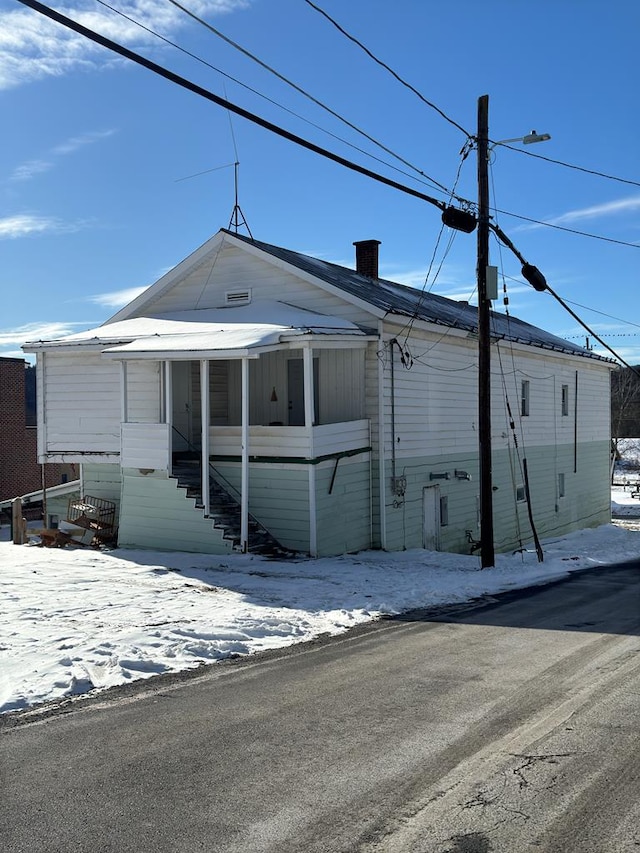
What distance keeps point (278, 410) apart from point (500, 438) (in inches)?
321

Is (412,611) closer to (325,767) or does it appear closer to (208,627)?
(208,627)

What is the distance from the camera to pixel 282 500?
16.3m

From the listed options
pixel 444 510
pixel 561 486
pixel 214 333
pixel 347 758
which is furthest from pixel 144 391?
pixel 561 486

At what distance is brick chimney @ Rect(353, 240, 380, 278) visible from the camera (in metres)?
24.7

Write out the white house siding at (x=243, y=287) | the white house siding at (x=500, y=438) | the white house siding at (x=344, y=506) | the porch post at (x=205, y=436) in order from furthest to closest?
the white house siding at (x=500, y=438), the white house siding at (x=243, y=287), the white house siding at (x=344, y=506), the porch post at (x=205, y=436)

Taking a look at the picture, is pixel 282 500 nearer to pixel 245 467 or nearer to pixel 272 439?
pixel 272 439

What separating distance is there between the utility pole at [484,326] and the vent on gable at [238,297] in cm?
640

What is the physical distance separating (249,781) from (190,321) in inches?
576

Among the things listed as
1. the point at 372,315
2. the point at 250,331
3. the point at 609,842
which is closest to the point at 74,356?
the point at 250,331

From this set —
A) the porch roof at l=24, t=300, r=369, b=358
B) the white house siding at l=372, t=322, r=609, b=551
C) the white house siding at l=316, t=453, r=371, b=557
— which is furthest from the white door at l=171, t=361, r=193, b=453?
the white house siding at l=372, t=322, r=609, b=551

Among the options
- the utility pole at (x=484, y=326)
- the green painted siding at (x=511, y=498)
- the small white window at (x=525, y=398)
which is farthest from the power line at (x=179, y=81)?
the small white window at (x=525, y=398)

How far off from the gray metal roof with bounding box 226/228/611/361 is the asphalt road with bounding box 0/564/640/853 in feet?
36.6

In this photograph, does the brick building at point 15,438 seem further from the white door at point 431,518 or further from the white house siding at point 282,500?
the white house siding at point 282,500

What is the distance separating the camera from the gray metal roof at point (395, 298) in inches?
755
